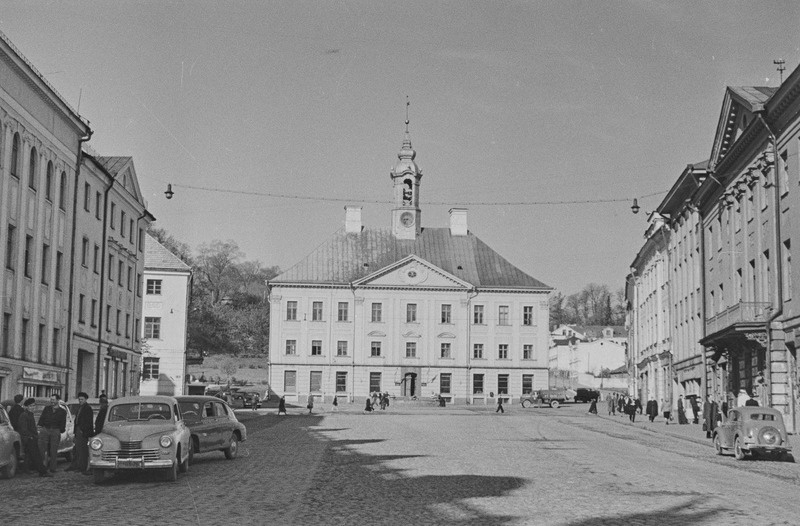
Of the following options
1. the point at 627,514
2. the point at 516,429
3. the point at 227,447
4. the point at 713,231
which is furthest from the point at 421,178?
the point at 627,514

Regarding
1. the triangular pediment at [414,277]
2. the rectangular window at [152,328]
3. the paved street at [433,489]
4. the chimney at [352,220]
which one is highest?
the chimney at [352,220]

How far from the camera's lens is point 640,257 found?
77.8 m

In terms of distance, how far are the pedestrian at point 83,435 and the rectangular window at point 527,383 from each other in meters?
74.2

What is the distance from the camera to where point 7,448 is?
19250mm

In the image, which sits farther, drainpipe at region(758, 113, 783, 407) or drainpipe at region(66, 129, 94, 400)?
drainpipe at region(66, 129, 94, 400)

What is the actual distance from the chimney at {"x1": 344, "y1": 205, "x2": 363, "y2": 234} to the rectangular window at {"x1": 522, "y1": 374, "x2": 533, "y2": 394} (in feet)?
68.3

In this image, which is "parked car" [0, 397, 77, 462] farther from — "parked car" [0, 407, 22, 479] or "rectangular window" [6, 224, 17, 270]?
"rectangular window" [6, 224, 17, 270]

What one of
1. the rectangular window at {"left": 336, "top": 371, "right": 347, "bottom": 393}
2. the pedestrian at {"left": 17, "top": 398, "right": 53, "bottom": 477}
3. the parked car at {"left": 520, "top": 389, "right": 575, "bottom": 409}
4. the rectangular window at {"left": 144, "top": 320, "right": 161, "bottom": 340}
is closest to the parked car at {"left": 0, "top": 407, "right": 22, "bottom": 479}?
the pedestrian at {"left": 17, "top": 398, "right": 53, "bottom": 477}

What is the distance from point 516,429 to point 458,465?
20.5 meters

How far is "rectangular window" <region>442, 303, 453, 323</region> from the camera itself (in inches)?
3666

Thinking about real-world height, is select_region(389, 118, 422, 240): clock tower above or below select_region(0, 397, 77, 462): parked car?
above

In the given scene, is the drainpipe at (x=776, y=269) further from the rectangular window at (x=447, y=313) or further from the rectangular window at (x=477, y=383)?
the rectangular window at (x=447, y=313)

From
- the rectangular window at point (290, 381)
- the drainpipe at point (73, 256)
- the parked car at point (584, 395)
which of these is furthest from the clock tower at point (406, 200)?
the drainpipe at point (73, 256)

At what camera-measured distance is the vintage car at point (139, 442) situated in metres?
18.8
